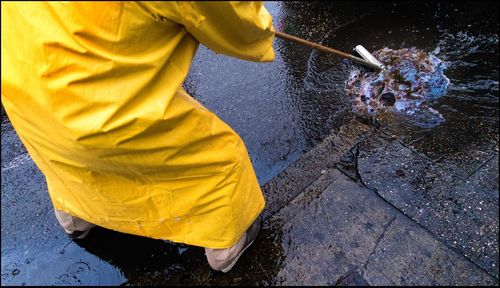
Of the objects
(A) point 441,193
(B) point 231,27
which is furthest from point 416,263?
(B) point 231,27

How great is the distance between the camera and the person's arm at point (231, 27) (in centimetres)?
138

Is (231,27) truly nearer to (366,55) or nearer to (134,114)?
(134,114)

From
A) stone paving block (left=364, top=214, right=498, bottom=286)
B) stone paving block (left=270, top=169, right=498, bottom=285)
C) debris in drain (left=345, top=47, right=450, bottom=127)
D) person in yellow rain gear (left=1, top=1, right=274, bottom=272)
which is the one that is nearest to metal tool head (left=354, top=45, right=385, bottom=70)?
debris in drain (left=345, top=47, right=450, bottom=127)

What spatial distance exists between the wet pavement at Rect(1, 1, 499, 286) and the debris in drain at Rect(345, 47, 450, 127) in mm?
91

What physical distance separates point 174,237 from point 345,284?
3.17ft

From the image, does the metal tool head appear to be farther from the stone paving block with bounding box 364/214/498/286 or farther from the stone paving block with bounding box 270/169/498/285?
the stone paving block with bounding box 364/214/498/286

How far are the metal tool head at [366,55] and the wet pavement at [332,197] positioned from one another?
0.60 ft

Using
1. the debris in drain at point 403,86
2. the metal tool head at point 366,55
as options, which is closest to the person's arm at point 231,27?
the debris in drain at point 403,86

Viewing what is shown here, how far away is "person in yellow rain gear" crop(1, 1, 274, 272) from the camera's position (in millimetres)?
1297

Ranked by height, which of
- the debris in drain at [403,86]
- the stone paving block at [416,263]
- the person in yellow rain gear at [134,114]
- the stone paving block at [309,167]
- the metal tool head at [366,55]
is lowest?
the stone paving block at [416,263]

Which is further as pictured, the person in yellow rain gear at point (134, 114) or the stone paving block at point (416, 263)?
the stone paving block at point (416, 263)

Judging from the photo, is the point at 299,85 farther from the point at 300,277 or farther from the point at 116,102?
the point at 116,102

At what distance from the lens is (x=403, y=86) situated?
10.4 feet

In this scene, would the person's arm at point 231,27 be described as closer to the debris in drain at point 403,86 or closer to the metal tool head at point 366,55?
the debris in drain at point 403,86
